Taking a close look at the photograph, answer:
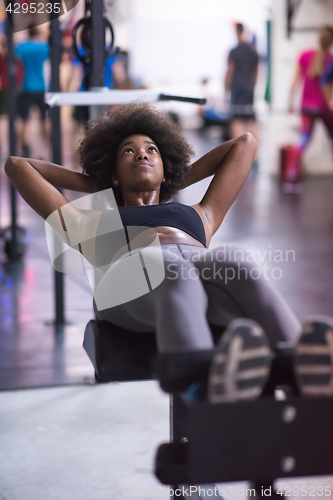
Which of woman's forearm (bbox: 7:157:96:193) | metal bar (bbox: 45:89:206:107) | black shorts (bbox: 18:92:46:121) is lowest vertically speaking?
woman's forearm (bbox: 7:157:96:193)

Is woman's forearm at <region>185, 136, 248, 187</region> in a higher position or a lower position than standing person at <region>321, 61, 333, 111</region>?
lower

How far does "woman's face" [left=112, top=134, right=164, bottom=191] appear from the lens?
1.63 metres

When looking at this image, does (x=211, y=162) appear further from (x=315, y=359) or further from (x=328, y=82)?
(x=328, y=82)

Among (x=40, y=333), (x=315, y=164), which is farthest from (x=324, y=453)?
(x=315, y=164)

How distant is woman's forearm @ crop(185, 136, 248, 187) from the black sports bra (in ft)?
0.68

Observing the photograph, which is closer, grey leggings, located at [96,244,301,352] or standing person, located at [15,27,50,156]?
grey leggings, located at [96,244,301,352]

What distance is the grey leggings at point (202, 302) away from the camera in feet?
3.81

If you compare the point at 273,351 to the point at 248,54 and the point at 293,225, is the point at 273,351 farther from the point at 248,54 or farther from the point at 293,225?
the point at 248,54

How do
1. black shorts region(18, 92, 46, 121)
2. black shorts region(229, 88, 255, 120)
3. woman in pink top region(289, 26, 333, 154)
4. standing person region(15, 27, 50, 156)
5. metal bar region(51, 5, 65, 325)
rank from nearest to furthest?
1. metal bar region(51, 5, 65, 325)
2. woman in pink top region(289, 26, 333, 154)
3. standing person region(15, 27, 50, 156)
4. black shorts region(18, 92, 46, 121)
5. black shorts region(229, 88, 255, 120)

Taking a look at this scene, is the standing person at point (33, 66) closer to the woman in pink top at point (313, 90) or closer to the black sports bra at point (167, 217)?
the woman in pink top at point (313, 90)

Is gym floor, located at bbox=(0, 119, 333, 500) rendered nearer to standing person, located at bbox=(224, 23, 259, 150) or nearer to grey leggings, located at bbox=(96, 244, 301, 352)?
grey leggings, located at bbox=(96, 244, 301, 352)

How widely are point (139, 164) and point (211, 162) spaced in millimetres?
271

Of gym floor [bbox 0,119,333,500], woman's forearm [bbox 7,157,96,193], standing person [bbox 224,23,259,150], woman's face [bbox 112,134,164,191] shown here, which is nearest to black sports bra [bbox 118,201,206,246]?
woman's face [bbox 112,134,164,191]

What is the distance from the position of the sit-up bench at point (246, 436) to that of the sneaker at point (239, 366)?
0.10ft
